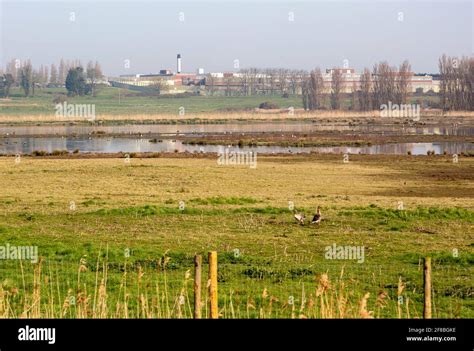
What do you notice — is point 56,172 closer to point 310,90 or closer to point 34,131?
point 34,131

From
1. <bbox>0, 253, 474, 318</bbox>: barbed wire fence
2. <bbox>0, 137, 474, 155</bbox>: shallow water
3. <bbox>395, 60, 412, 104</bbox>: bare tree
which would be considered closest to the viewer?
<bbox>0, 253, 474, 318</bbox>: barbed wire fence

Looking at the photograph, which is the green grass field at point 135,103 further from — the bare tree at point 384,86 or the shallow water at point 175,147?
the shallow water at point 175,147

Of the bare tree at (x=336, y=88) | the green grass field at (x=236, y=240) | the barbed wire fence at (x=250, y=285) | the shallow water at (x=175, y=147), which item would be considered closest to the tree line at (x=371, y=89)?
the bare tree at (x=336, y=88)

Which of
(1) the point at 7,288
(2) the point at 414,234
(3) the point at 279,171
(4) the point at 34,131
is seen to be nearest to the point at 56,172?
(3) the point at 279,171

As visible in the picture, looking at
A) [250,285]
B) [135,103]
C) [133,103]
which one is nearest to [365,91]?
[135,103]

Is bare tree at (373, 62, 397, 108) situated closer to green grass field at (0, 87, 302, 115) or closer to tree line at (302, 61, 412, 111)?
tree line at (302, 61, 412, 111)

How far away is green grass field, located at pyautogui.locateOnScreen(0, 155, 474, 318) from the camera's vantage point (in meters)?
13.8

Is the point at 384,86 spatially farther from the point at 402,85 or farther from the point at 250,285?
the point at 250,285

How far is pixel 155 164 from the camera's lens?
4991cm

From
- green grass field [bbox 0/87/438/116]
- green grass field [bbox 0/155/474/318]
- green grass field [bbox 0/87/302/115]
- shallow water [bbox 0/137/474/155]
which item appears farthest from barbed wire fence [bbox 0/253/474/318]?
green grass field [bbox 0/87/302/115]

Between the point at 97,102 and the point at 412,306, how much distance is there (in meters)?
160

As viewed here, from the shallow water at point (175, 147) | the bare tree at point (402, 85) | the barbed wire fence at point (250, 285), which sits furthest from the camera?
the bare tree at point (402, 85)

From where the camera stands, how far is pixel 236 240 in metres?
21.7

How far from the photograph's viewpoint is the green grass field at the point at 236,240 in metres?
13.8
